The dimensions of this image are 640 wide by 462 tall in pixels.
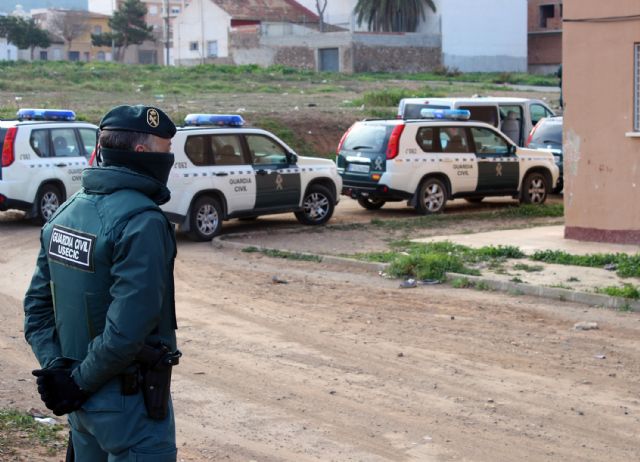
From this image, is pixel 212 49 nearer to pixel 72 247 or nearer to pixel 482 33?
pixel 482 33

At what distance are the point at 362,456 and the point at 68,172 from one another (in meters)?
12.7

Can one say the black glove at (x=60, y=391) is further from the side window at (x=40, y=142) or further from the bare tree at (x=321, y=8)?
the bare tree at (x=321, y=8)

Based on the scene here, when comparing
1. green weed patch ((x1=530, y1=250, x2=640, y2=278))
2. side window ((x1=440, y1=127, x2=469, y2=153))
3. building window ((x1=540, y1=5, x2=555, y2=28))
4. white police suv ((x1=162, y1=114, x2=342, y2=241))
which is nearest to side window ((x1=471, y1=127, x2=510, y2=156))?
side window ((x1=440, y1=127, x2=469, y2=153))

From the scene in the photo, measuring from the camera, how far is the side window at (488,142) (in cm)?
1962

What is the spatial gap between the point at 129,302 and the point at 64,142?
15063 mm

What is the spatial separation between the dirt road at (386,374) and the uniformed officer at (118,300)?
2615mm

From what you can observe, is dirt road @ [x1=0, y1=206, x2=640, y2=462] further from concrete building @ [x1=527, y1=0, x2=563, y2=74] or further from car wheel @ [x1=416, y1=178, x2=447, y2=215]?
concrete building @ [x1=527, y1=0, x2=563, y2=74]

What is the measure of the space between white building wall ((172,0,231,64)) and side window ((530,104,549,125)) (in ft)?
200

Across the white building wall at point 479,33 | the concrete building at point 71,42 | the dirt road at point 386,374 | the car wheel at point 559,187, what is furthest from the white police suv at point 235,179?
the concrete building at point 71,42


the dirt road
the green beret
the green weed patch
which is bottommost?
the dirt road

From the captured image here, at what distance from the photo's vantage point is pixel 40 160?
17578 millimetres

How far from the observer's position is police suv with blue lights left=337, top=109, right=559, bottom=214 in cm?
1855

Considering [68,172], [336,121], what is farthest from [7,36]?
[68,172]

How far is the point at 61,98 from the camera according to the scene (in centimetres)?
3562
